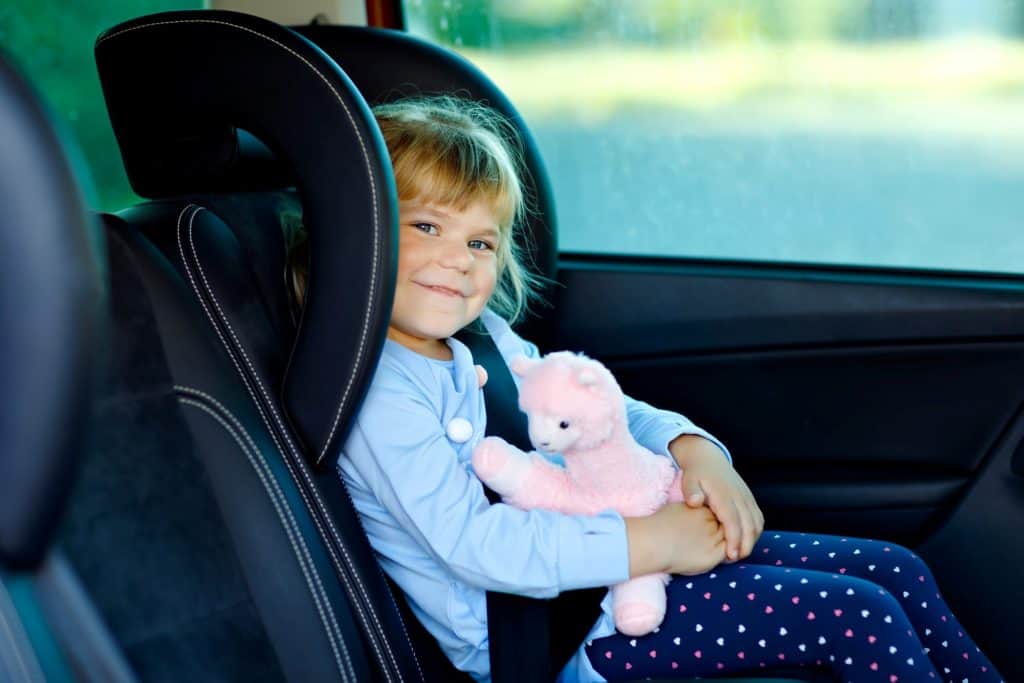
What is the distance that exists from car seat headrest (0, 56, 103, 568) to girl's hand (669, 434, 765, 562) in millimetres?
883

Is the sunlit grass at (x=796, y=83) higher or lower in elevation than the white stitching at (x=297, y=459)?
higher

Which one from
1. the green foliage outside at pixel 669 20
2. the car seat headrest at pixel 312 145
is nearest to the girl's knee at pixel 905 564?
the car seat headrest at pixel 312 145

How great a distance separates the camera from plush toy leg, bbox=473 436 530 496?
127 cm

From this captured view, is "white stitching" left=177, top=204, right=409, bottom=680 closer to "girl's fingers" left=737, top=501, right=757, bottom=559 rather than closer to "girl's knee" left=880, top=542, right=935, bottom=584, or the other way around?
"girl's fingers" left=737, top=501, right=757, bottom=559

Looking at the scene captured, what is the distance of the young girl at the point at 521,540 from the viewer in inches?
48.2

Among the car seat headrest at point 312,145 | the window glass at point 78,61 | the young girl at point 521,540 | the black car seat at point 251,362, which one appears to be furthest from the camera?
the window glass at point 78,61

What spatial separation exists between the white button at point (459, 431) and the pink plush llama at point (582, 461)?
0.15 feet

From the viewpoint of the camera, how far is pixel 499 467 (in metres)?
1.27

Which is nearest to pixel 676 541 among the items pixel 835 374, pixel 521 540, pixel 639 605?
pixel 639 605

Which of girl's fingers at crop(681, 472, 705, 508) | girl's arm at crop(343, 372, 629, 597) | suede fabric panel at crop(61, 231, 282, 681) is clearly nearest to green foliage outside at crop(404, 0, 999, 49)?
girl's fingers at crop(681, 472, 705, 508)

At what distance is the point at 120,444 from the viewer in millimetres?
952

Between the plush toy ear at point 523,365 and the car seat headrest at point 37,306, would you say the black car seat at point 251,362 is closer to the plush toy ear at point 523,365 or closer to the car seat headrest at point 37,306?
the plush toy ear at point 523,365

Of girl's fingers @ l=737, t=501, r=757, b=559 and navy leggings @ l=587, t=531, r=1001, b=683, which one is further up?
girl's fingers @ l=737, t=501, r=757, b=559

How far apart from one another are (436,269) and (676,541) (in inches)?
16.9
